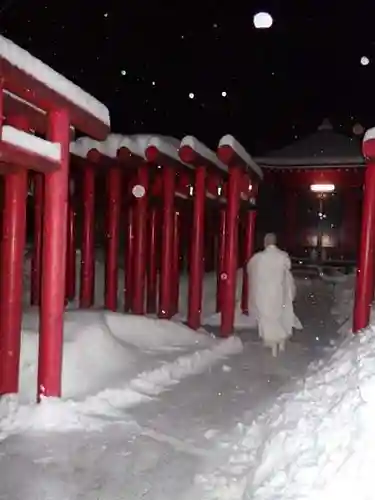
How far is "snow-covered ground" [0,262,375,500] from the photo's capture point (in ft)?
13.3

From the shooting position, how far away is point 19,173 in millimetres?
6691

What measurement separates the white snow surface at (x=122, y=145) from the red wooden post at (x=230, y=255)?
119 centimetres

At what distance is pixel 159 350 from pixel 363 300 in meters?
3.14

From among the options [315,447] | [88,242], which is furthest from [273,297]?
[315,447]

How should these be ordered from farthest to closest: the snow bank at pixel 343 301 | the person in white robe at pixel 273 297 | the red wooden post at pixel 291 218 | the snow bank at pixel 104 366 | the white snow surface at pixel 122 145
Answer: the red wooden post at pixel 291 218
the snow bank at pixel 343 301
the white snow surface at pixel 122 145
the person in white robe at pixel 273 297
the snow bank at pixel 104 366

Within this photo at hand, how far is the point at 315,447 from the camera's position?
4.11m

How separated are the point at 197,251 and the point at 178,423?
19.9 ft

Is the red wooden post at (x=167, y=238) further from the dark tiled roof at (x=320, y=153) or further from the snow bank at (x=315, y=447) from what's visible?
the dark tiled roof at (x=320, y=153)

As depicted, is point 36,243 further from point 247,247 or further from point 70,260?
point 247,247

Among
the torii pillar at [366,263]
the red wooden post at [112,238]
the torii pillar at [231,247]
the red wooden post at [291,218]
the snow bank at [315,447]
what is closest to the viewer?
the snow bank at [315,447]

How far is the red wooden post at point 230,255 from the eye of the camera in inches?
469

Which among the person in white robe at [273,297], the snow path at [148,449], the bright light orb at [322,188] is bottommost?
the snow path at [148,449]

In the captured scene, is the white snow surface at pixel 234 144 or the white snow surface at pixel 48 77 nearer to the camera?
the white snow surface at pixel 48 77

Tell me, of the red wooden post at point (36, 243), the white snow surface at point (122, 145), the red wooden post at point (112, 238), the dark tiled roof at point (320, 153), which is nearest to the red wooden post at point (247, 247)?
the red wooden post at point (112, 238)
